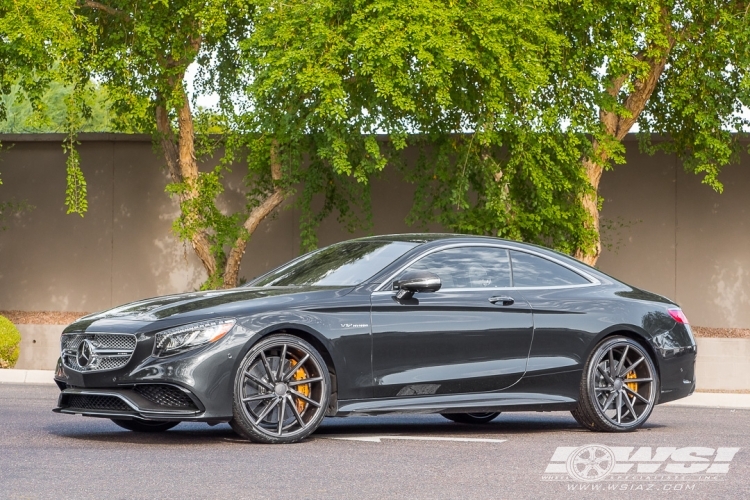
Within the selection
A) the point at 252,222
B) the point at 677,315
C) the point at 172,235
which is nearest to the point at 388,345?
the point at 677,315

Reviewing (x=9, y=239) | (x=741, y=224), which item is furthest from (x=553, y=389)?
(x=9, y=239)

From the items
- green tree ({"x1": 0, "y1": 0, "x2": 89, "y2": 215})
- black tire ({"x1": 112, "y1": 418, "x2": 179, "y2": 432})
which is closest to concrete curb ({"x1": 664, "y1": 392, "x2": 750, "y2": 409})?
black tire ({"x1": 112, "y1": 418, "x2": 179, "y2": 432})

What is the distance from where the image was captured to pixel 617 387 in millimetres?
10070

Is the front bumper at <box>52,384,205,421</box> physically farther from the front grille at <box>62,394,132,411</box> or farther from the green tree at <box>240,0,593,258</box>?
the green tree at <box>240,0,593,258</box>

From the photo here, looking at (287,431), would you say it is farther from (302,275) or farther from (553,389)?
(553,389)

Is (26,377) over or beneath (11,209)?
beneath

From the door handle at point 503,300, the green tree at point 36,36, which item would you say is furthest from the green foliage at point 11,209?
the door handle at point 503,300

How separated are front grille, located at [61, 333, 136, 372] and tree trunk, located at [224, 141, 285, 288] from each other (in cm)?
1087

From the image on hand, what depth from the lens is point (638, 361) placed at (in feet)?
→ 33.2

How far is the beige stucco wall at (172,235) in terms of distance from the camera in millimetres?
22328

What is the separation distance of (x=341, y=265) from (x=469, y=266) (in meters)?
1.04

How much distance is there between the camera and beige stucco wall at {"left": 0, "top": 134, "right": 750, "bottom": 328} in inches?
879

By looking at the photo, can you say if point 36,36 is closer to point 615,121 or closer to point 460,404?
point 615,121

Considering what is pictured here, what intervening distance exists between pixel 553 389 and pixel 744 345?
999 cm
